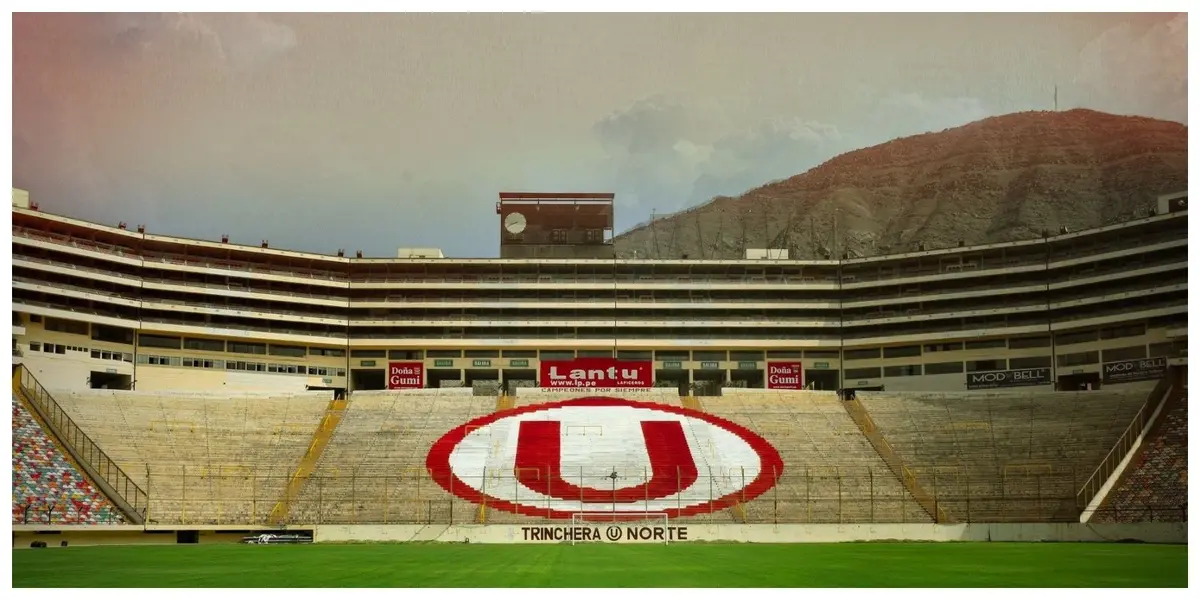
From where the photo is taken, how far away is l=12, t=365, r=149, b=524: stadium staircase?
58981mm

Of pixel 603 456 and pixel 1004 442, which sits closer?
pixel 603 456

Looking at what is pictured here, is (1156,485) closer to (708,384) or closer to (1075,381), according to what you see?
(1075,381)

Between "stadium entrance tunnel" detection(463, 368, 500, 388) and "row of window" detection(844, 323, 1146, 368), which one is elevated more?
"row of window" detection(844, 323, 1146, 368)

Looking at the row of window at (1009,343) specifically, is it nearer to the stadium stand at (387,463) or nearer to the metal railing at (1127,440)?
the metal railing at (1127,440)

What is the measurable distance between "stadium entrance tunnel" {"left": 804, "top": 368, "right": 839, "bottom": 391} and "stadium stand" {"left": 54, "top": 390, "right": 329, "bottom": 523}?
39029 mm

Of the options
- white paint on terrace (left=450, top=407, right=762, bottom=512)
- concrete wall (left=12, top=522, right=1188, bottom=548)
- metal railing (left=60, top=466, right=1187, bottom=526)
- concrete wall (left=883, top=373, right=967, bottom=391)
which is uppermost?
concrete wall (left=883, top=373, right=967, bottom=391)

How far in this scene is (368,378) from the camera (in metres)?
101

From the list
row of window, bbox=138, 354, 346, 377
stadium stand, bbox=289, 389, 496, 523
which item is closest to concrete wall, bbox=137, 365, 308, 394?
row of window, bbox=138, 354, 346, 377

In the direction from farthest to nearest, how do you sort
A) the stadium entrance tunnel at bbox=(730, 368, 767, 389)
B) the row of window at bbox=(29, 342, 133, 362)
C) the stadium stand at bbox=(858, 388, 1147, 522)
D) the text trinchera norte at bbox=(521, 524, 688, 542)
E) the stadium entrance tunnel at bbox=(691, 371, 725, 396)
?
the stadium entrance tunnel at bbox=(730, 368, 767, 389)
the stadium entrance tunnel at bbox=(691, 371, 725, 396)
the row of window at bbox=(29, 342, 133, 362)
the stadium stand at bbox=(858, 388, 1147, 522)
the text trinchera norte at bbox=(521, 524, 688, 542)

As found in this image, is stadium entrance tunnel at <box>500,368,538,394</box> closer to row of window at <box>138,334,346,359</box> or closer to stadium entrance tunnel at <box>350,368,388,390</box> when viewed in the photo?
stadium entrance tunnel at <box>350,368,388,390</box>

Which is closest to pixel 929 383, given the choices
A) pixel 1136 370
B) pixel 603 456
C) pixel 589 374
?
pixel 1136 370

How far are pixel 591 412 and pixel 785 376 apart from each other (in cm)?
2512

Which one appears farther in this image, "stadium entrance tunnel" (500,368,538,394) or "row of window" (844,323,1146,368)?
"stadium entrance tunnel" (500,368,538,394)

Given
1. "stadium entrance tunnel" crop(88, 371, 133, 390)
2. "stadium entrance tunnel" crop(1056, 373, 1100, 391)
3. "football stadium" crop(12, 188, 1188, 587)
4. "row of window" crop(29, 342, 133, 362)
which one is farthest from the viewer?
"stadium entrance tunnel" crop(1056, 373, 1100, 391)
